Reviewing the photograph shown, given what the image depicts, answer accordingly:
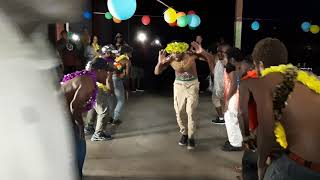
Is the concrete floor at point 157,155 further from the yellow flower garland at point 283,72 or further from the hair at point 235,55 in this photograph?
the yellow flower garland at point 283,72

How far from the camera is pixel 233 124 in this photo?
18.9ft

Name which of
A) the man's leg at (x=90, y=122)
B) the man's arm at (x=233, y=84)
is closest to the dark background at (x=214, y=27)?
the man's leg at (x=90, y=122)

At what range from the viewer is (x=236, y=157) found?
5789 mm

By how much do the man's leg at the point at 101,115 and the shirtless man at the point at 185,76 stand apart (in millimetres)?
985

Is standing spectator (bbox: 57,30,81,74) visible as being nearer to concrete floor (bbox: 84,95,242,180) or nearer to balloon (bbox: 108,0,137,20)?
concrete floor (bbox: 84,95,242,180)

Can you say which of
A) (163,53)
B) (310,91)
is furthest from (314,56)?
(310,91)

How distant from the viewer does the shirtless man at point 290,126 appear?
2.54m

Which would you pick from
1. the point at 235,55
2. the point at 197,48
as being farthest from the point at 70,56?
the point at 235,55

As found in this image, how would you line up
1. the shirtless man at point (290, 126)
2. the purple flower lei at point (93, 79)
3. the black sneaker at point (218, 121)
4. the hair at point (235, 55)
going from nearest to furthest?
the shirtless man at point (290, 126)
the purple flower lei at point (93, 79)
the hair at point (235, 55)
the black sneaker at point (218, 121)

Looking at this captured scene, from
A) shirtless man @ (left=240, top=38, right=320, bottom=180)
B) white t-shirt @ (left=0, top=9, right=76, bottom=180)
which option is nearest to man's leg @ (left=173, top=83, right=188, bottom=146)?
shirtless man @ (left=240, top=38, right=320, bottom=180)

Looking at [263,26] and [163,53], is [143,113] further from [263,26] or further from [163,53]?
[263,26]

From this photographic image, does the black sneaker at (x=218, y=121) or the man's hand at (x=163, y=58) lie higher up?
the man's hand at (x=163, y=58)

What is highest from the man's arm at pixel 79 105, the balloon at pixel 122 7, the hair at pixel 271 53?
the balloon at pixel 122 7

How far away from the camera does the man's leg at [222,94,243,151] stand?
5.68 metres
